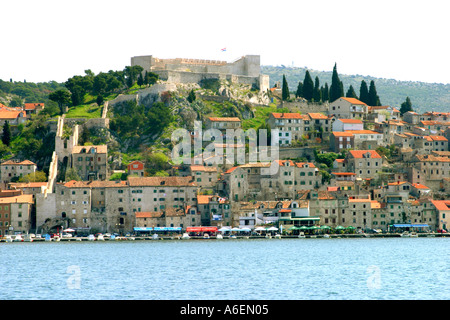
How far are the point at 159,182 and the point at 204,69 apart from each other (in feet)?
123

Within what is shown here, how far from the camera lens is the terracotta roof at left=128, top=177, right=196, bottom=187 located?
94438mm

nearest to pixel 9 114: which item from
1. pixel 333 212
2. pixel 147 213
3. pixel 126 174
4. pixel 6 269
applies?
pixel 126 174

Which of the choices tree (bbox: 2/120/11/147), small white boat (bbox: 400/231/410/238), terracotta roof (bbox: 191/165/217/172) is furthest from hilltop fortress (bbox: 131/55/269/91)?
small white boat (bbox: 400/231/410/238)

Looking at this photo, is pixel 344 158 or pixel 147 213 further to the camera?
pixel 344 158

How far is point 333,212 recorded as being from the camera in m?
93.2

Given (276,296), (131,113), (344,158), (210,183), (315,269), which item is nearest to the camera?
A: (276,296)

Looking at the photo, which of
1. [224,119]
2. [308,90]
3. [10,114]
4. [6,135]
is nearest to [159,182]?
[224,119]

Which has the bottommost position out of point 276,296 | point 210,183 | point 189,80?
point 276,296

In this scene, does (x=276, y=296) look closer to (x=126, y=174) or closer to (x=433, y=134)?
(x=126, y=174)

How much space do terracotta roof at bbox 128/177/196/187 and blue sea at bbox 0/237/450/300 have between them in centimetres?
882

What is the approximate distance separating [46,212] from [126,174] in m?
13.3

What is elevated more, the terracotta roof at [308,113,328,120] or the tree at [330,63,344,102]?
the tree at [330,63,344,102]

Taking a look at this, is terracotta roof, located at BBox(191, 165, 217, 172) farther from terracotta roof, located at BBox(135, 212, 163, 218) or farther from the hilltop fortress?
the hilltop fortress

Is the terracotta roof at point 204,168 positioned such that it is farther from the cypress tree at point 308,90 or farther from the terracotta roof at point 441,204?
the cypress tree at point 308,90
